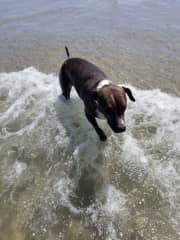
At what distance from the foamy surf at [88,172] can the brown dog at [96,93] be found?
1.55ft

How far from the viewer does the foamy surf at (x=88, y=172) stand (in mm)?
3035

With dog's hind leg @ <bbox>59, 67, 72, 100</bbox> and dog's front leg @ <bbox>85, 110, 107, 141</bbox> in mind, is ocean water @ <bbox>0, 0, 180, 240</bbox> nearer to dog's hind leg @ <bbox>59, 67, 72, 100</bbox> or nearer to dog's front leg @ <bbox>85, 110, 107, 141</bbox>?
dog's front leg @ <bbox>85, 110, 107, 141</bbox>

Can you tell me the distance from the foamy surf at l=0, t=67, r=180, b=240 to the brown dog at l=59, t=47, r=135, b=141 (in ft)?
1.55

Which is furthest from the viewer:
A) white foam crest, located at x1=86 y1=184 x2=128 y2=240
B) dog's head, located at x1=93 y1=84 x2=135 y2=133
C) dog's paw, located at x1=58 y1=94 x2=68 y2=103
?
dog's paw, located at x1=58 y1=94 x2=68 y2=103

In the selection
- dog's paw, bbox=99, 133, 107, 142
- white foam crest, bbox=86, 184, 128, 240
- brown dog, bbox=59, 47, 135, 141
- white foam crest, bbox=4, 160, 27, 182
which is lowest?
white foam crest, bbox=4, 160, 27, 182

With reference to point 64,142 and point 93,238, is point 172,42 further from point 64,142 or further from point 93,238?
point 93,238

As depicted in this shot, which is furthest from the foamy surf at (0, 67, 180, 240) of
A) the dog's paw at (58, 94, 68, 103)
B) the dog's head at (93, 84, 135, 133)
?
the dog's head at (93, 84, 135, 133)

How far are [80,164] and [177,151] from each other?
136cm

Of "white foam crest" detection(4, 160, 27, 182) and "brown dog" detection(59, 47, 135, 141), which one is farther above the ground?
"brown dog" detection(59, 47, 135, 141)

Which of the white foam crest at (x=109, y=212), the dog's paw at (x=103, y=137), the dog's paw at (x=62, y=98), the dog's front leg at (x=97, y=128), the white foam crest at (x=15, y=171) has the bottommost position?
the dog's paw at (x=62, y=98)

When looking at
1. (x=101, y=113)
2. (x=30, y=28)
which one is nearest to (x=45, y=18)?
(x=30, y=28)

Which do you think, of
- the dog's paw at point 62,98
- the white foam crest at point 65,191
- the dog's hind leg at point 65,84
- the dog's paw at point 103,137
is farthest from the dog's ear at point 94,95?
the dog's paw at point 62,98

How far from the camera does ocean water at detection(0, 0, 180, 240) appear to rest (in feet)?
10.1

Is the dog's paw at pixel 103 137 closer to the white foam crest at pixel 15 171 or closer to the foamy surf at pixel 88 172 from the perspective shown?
the foamy surf at pixel 88 172
